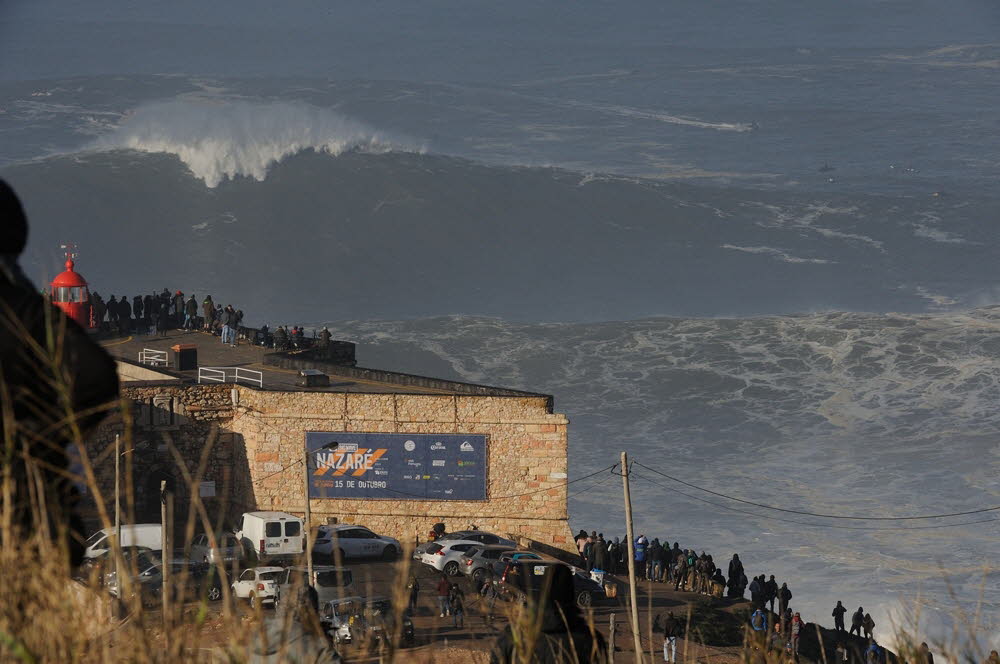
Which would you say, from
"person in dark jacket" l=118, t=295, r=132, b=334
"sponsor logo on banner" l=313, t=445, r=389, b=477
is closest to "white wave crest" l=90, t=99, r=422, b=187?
"person in dark jacket" l=118, t=295, r=132, b=334

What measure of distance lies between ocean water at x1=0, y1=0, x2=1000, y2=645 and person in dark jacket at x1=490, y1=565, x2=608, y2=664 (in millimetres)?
33295

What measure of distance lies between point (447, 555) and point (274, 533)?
342 cm

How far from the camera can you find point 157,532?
30375 millimetres

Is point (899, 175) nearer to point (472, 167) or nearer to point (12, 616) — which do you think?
point (472, 167)

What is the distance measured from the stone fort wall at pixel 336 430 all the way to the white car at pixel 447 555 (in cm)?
215

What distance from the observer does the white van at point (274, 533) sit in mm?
31219

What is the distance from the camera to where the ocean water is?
52.5 m

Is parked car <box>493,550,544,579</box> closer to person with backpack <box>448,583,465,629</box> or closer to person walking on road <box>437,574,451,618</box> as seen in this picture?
person walking on road <box>437,574,451,618</box>

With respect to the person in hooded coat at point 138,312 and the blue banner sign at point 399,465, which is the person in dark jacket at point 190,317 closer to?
the person in hooded coat at point 138,312

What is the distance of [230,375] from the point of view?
37.3m

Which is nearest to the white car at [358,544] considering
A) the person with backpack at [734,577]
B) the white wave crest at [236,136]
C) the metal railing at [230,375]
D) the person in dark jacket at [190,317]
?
the metal railing at [230,375]

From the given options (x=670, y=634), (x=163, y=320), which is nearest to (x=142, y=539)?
(x=670, y=634)

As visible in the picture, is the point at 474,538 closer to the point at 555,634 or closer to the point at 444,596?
the point at 444,596

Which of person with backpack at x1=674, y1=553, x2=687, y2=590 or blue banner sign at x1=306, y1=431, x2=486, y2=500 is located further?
blue banner sign at x1=306, y1=431, x2=486, y2=500
